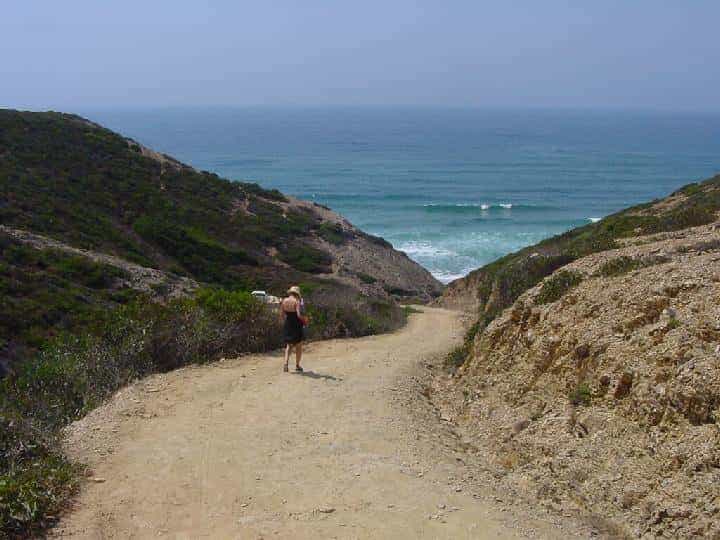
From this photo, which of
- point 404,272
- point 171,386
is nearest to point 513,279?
point 171,386

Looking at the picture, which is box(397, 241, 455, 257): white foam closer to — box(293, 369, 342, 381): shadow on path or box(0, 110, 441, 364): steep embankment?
box(0, 110, 441, 364): steep embankment

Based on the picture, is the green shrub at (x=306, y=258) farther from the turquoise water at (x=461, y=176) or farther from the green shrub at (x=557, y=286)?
the green shrub at (x=557, y=286)

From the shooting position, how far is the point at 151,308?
1199 cm

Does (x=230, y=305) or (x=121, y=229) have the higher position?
(x=230, y=305)

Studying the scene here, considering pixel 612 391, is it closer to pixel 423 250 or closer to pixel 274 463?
pixel 274 463

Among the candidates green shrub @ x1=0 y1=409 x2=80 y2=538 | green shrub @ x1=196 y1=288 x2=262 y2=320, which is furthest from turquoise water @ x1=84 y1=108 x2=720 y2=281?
green shrub @ x1=0 y1=409 x2=80 y2=538

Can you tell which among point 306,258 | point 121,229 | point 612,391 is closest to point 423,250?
point 306,258

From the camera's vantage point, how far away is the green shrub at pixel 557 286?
9.82 meters

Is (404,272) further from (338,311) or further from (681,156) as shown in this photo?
(681,156)

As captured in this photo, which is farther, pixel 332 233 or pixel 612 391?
pixel 332 233

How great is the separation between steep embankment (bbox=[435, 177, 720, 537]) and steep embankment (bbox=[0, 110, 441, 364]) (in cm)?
590

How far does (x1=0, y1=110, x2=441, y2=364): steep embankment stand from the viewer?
17453 mm

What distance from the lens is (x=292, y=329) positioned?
10.8m

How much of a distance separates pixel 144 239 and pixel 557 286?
2409 cm
